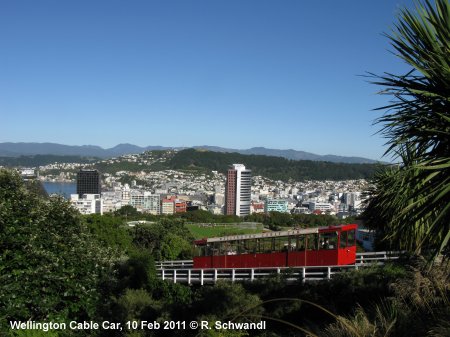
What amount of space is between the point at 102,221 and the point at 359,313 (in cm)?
Answer: 2796

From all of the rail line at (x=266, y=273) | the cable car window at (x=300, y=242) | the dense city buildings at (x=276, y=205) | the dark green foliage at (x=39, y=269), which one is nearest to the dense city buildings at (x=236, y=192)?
the dense city buildings at (x=276, y=205)

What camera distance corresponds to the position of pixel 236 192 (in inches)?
6998

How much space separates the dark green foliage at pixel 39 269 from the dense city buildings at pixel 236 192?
6631 inches

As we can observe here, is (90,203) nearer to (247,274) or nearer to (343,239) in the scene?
(247,274)

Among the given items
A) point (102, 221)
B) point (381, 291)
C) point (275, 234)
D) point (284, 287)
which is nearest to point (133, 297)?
point (284, 287)

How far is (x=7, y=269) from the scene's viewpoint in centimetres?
747

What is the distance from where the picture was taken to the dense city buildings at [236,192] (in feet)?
584

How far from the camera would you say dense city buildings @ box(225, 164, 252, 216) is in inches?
7013

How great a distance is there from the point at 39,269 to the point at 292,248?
28.2ft

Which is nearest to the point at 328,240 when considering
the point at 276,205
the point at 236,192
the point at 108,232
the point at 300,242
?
the point at 300,242

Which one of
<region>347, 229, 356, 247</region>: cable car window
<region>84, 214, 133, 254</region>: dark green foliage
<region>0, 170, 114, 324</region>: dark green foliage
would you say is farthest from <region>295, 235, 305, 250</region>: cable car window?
<region>84, 214, 133, 254</region>: dark green foliage

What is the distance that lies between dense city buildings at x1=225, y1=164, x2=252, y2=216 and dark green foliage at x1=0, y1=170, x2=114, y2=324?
168 m

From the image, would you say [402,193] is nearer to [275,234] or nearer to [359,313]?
[359,313]

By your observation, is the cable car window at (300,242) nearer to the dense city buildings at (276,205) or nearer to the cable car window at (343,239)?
the cable car window at (343,239)
